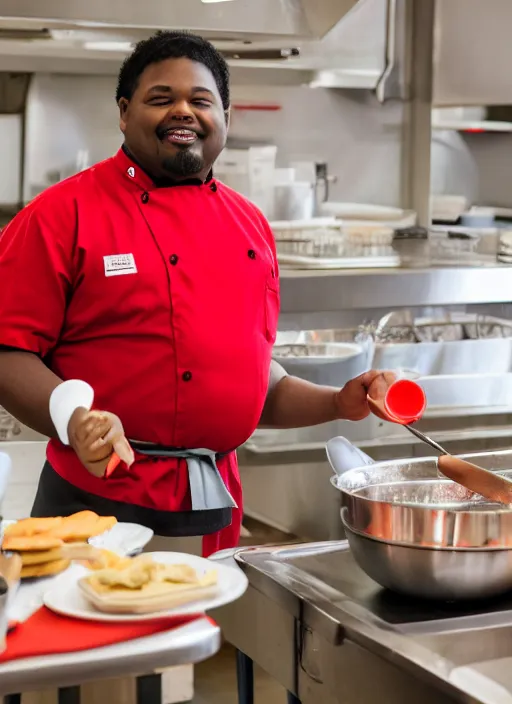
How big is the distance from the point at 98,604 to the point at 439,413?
2.22 meters

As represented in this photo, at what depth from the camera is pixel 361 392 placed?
1.65m

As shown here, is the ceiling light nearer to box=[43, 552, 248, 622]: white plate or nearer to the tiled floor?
the tiled floor

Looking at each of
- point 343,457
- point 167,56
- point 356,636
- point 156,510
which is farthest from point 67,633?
point 167,56

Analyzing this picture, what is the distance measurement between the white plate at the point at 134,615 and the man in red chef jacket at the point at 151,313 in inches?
21.7

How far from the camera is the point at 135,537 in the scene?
1.32 metres

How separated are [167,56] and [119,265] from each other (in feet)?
1.19

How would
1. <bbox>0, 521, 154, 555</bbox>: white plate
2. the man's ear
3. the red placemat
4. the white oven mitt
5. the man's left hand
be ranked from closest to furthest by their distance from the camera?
the red placemat < <bbox>0, 521, 154, 555</bbox>: white plate < the white oven mitt < the man's left hand < the man's ear

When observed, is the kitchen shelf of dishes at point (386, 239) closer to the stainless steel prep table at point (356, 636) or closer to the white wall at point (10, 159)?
the white wall at point (10, 159)

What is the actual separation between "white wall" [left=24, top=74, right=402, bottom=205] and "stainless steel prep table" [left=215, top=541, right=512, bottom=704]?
2.20 m

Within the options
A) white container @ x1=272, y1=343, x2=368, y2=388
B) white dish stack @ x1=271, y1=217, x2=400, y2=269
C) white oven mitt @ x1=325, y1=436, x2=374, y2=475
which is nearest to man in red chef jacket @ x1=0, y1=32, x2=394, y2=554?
white oven mitt @ x1=325, y1=436, x2=374, y2=475

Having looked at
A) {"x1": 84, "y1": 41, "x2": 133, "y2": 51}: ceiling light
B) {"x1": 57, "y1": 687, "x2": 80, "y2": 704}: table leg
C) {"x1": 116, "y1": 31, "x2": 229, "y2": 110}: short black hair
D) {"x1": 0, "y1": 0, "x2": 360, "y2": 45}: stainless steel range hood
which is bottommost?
{"x1": 57, "y1": 687, "x2": 80, "y2": 704}: table leg

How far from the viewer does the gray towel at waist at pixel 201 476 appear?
1.75 m

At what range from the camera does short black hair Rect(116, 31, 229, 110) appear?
5.84 feet

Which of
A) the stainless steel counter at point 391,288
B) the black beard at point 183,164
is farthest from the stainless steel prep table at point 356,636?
the stainless steel counter at point 391,288
